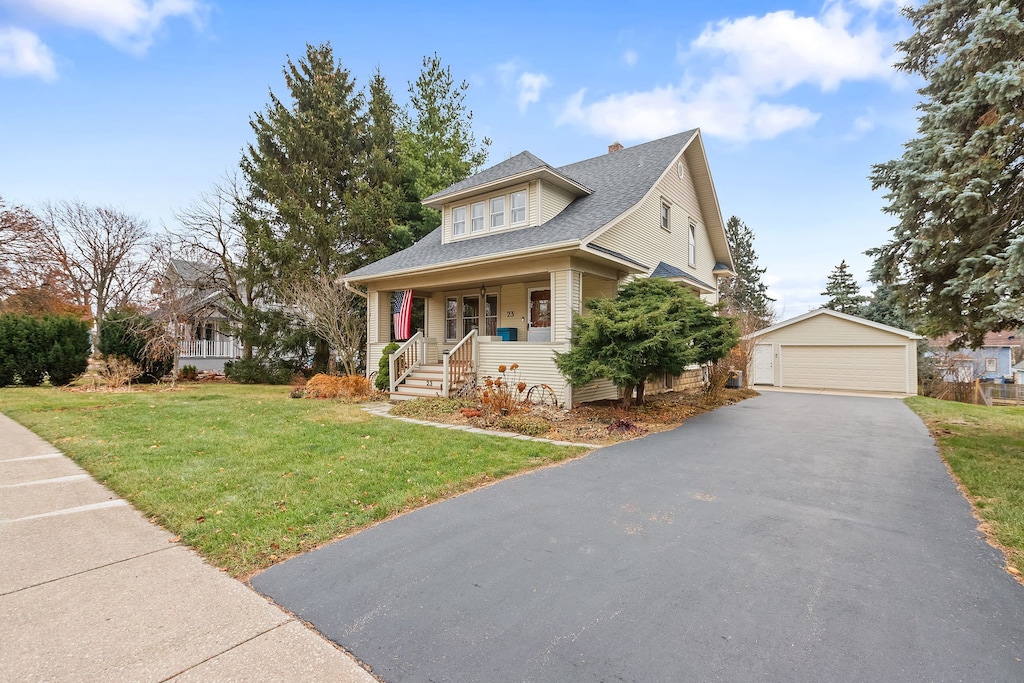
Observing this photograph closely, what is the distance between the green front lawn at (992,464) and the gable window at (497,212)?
11.0m

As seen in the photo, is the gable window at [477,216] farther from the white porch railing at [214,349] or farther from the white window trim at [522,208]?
the white porch railing at [214,349]

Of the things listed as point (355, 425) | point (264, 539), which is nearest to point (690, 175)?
point (355, 425)

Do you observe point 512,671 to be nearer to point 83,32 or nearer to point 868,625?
point 868,625

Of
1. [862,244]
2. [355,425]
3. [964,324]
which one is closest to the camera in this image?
[964,324]

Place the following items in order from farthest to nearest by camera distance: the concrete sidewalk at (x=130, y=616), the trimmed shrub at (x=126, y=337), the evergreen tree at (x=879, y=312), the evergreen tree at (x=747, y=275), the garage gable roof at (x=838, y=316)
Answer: the evergreen tree at (x=747, y=275) < the evergreen tree at (x=879, y=312) < the garage gable roof at (x=838, y=316) < the trimmed shrub at (x=126, y=337) < the concrete sidewalk at (x=130, y=616)

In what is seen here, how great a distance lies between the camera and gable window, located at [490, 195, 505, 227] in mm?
13508

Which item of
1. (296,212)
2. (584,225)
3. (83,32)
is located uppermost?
(83,32)

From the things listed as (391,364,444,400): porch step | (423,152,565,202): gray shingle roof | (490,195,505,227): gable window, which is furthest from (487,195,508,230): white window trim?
(391,364,444,400): porch step

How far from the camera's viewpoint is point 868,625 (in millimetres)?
2697

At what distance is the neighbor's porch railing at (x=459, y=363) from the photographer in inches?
465

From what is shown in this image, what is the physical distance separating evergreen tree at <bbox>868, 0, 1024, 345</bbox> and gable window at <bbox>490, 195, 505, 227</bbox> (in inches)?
343

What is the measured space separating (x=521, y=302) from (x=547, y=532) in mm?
10570

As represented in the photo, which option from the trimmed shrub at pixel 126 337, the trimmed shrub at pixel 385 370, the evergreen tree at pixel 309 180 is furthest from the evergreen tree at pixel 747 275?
the trimmed shrub at pixel 126 337

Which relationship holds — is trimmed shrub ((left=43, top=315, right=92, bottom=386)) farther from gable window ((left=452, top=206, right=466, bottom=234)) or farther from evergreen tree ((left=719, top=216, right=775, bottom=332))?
evergreen tree ((left=719, top=216, right=775, bottom=332))
